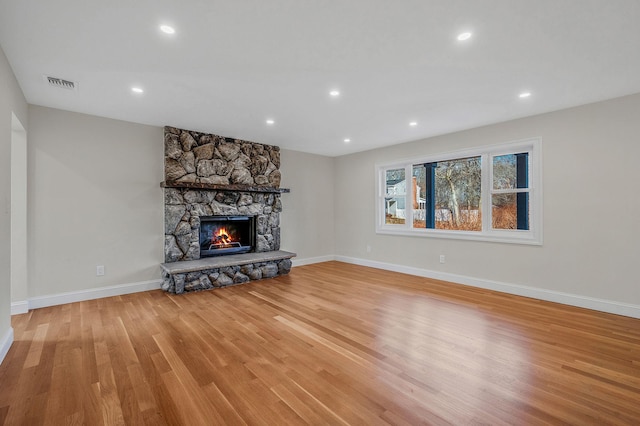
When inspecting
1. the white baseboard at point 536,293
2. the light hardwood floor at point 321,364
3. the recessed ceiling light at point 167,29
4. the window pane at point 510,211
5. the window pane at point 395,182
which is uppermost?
the recessed ceiling light at point 167,29

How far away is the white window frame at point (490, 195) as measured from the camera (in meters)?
3.77

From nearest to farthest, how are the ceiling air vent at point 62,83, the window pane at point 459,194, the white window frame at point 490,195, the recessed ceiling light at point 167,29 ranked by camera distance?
the recessed ceiling light at point 167,29 < the ceiling air vent at point 62,83 < the white window frame at point 490,195 < the window pane at point 459,194

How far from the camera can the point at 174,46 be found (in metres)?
2.19

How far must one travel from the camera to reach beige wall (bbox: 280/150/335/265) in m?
5.84

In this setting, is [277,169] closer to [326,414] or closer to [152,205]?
[152,205]

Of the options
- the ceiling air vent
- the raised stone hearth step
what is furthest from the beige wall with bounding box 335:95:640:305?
the ceiling air vent

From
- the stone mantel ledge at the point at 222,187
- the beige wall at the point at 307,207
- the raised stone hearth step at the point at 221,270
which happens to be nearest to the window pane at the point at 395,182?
the beige wall at the point at 307,207

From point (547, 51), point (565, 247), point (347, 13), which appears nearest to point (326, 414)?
point (347, 13)

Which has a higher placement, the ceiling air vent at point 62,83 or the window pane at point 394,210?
the ceiling air vent at point 62,83

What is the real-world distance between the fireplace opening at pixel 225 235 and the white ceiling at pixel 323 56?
1.87 metres

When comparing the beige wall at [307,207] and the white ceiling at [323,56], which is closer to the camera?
Answer: the white ceiling at [323,56]

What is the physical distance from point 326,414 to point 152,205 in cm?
384

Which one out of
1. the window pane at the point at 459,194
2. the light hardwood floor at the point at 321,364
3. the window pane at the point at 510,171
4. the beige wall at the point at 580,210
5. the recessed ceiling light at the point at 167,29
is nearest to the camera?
the light hardwood floor at the point at 321,364

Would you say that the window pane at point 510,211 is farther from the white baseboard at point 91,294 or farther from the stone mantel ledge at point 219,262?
the white baseboard at point 91,294
